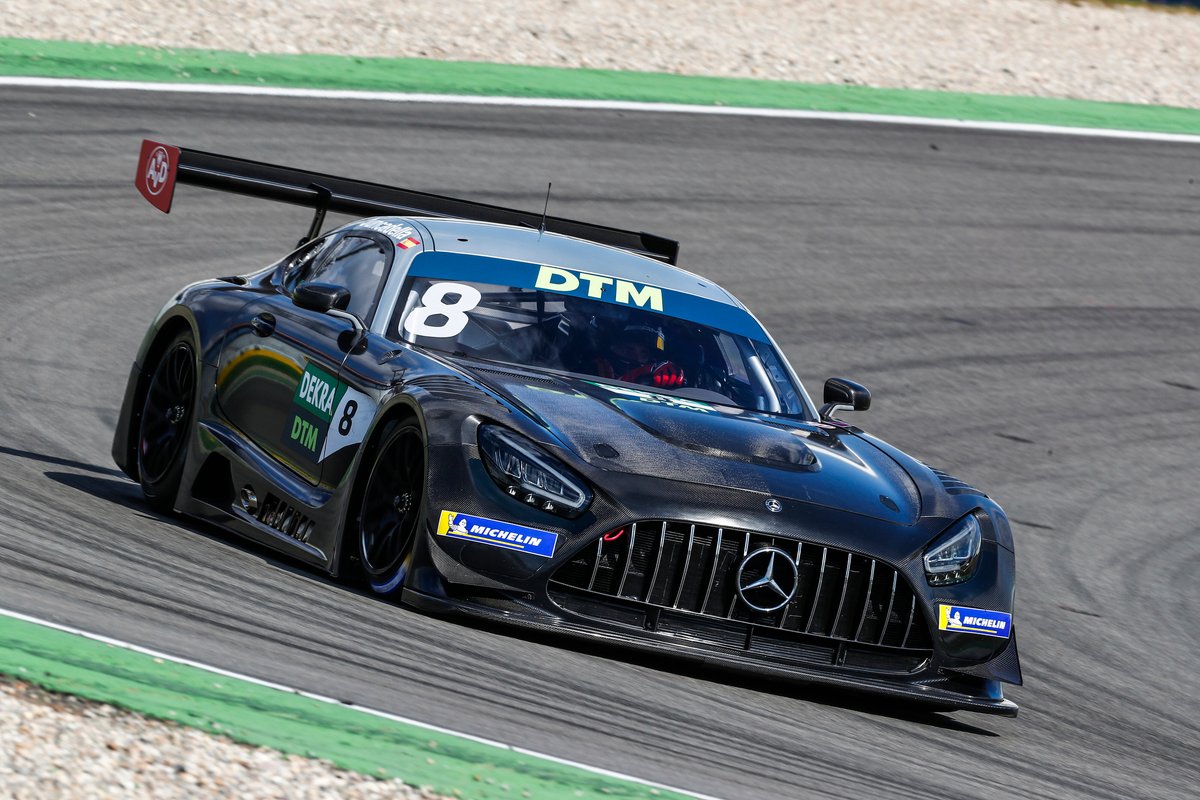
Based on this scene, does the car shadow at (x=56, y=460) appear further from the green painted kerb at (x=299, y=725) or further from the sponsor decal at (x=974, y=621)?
the sponsor decal at (x=974, y=621)

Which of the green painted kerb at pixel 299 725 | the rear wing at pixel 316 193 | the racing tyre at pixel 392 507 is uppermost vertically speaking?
the rear wing at pixel 316 193

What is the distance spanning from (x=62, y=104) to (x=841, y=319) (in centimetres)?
607

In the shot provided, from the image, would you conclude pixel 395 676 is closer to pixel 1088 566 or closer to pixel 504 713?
pixel 504 713

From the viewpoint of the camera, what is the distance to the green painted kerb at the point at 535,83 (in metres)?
15.8

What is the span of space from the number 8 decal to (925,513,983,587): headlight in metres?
1.87

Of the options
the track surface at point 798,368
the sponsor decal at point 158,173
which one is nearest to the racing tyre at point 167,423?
the track surface at point 798,368

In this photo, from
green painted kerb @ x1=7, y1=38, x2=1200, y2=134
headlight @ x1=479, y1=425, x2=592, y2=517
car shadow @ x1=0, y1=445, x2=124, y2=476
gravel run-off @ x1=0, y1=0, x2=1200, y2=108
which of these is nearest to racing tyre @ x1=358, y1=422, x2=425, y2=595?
headlight @ x1=479, y1=425, x2=592, y2=517

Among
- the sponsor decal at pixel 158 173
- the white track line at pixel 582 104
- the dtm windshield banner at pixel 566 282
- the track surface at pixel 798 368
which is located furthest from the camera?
the white track line at pixel 582 104

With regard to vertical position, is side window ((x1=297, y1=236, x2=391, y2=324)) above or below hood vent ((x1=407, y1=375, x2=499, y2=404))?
above

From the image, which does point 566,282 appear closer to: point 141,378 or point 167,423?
point 167,423

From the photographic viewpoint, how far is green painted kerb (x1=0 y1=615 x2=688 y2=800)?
4.46 metres

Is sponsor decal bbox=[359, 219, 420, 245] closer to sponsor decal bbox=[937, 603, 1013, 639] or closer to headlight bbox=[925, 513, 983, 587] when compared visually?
headlight bbox=[925, 513, 983, 587]

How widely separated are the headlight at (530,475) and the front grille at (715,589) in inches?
6.1

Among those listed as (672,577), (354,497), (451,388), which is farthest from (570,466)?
(354,497)
